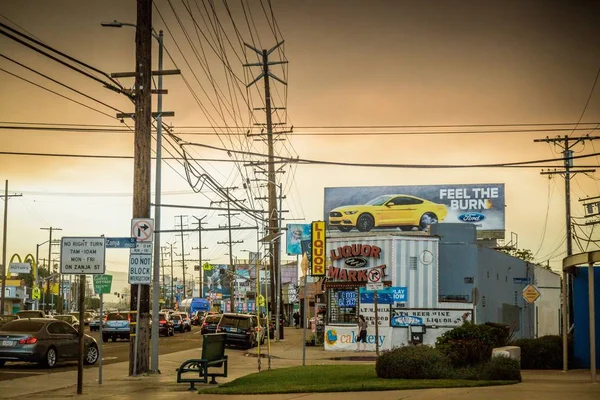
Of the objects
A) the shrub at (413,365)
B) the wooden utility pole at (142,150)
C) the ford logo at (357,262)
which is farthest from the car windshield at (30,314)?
the shrub at (413,365)

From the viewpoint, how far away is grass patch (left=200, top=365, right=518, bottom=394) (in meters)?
19.2

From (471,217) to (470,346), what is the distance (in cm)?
4788

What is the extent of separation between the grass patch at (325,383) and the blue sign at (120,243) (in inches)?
167

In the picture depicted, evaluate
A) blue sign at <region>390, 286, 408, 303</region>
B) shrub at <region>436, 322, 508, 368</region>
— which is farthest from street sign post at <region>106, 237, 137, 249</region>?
blue sign at <region>390, 286, 408, 303</region>

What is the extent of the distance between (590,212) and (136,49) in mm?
44825

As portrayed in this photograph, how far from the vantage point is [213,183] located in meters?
32.8

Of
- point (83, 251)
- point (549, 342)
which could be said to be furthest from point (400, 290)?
point (83, 251)

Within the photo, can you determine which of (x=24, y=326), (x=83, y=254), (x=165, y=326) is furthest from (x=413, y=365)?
(x=165, y=326)

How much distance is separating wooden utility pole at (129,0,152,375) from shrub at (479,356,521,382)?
363 inches

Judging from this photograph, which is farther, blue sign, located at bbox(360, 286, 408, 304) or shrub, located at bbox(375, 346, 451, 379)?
blue sign, located at bbox(360, 286, 408, 304)

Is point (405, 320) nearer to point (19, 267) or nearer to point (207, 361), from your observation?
point (207, 361)

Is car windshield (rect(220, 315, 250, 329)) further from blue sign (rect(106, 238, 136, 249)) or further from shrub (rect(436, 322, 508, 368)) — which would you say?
shrub (rect(436, 322, 508, 368))

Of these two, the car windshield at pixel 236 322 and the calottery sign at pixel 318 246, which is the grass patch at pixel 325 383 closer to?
the calottery sign at pixel 318 246

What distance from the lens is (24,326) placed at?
96.5 feet
